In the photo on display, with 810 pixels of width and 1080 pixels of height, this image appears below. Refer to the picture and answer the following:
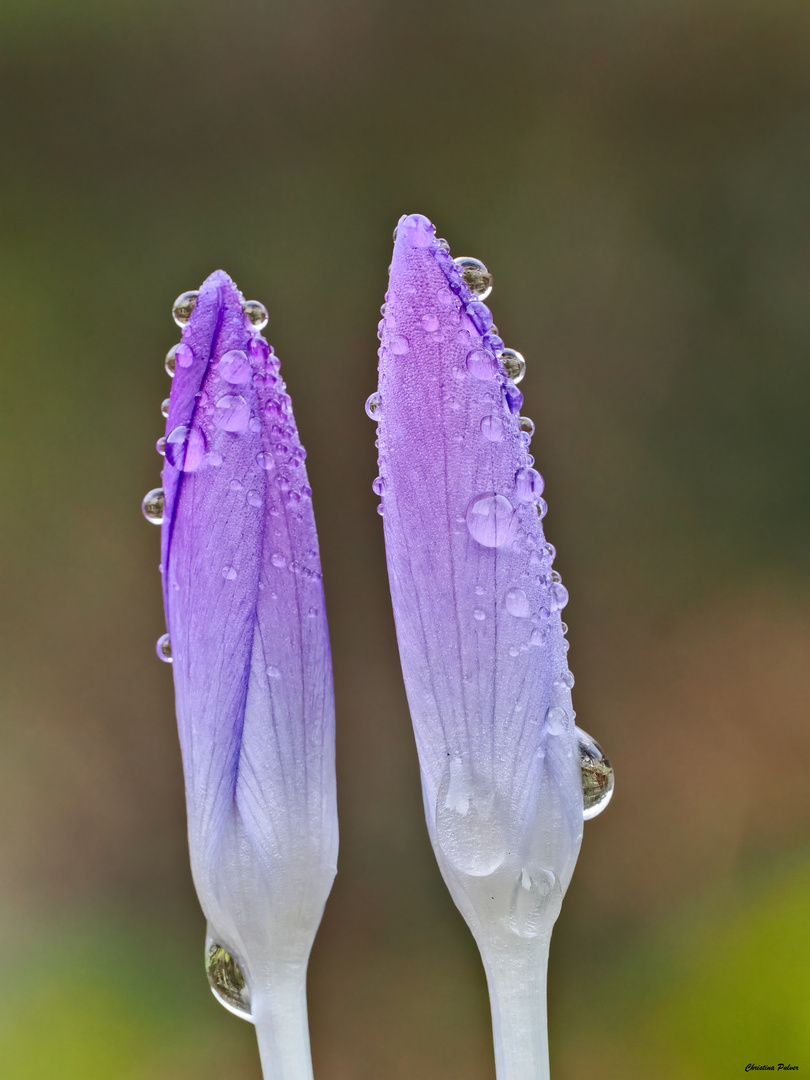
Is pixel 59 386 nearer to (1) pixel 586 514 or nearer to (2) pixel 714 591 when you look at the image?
(1) pixel 586 514

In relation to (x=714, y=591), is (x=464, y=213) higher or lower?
higher

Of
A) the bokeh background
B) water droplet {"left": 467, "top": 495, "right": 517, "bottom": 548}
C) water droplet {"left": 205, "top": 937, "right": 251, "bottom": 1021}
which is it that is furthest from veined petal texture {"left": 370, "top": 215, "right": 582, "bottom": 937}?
the bokeh background

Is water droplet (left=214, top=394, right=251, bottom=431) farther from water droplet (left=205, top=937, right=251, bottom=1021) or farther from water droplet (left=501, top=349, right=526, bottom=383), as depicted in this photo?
water droplet (left=205, top=937, right=251, bottom=1021)

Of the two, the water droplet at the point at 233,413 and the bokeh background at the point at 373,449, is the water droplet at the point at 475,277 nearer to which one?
the water droplet at the point at 233,413

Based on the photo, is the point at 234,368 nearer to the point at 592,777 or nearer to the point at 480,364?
the point at 480,364

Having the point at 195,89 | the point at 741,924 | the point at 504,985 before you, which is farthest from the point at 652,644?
the point at 195,89

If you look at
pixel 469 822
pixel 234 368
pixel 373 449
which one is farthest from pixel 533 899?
pixel 373 449

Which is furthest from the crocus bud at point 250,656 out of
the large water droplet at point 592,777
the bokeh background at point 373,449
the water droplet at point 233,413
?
the bokeh background at point 373,449
